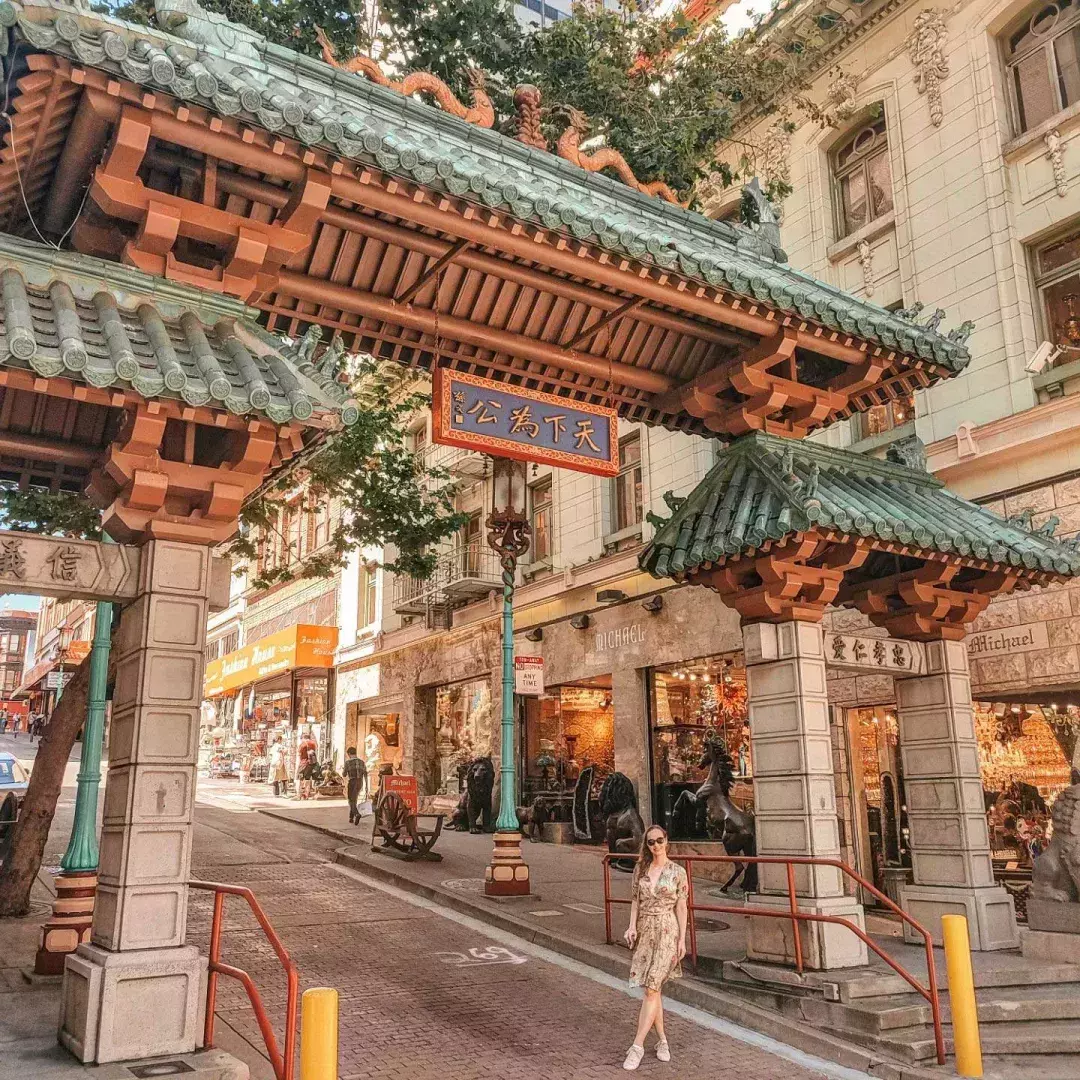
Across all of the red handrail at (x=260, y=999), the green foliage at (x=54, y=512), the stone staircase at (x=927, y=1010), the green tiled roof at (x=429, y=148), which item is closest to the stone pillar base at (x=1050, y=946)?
the stone staircase at (x=927, y=1010)

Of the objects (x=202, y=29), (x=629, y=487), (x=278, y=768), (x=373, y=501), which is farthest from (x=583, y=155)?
(x=278, y=768)

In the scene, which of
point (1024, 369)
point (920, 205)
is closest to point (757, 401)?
point (1024, 369)

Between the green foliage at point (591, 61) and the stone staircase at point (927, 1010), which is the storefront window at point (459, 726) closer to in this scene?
the green foliage at point (591, 61)

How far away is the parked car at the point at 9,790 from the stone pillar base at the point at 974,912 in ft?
40.9

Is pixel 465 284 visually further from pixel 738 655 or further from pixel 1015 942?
pixel 738 655

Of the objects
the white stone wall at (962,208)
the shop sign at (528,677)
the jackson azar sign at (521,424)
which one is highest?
the white stone wall at (962,208)

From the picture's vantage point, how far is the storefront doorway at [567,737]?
2148 centimetres

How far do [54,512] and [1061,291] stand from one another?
13990mm

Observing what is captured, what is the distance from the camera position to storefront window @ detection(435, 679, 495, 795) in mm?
24734

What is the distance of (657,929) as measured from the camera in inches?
299

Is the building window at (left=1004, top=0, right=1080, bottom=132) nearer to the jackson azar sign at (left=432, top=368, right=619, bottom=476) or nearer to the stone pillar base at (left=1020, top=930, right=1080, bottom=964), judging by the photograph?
the jackson azar sign at (left=432, top=368, right=619, bottom=476)

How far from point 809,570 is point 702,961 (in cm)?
402

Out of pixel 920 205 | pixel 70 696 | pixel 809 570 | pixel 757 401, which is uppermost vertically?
pixel 920 205

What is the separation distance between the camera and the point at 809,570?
9250 mm
